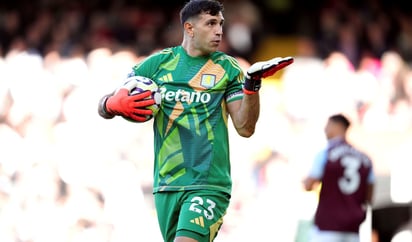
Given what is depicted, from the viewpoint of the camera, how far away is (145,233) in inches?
605

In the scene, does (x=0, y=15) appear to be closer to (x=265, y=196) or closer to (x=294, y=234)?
(x=265, y=196)

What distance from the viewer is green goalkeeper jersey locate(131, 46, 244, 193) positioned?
8.58 meters

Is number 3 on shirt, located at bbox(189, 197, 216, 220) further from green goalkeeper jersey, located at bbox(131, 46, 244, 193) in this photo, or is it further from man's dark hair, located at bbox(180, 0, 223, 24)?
man's dark hair, located at bbox(180, 0, 223, 24)

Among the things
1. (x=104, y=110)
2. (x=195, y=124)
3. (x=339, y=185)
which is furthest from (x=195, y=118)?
(x=339, y=185)

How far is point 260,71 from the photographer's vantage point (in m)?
8.20

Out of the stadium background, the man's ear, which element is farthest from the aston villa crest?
the stadium background

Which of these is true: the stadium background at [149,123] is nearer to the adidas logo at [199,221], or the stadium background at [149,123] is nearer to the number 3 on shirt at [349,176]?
the number 3 on shirt at [349,176]

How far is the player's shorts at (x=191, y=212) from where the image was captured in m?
8.39

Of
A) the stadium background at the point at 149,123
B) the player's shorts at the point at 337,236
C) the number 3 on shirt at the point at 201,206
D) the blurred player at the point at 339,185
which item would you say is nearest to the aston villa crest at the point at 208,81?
the number 3 on shirt at the point at 201,206

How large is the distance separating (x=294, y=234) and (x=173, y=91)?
6497mm

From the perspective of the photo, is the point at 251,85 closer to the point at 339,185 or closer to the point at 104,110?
the point at 104,110

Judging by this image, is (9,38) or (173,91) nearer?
(173,91)

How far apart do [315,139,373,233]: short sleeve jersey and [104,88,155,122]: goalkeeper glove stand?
12.2ft

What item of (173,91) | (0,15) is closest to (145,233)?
(173,91)
